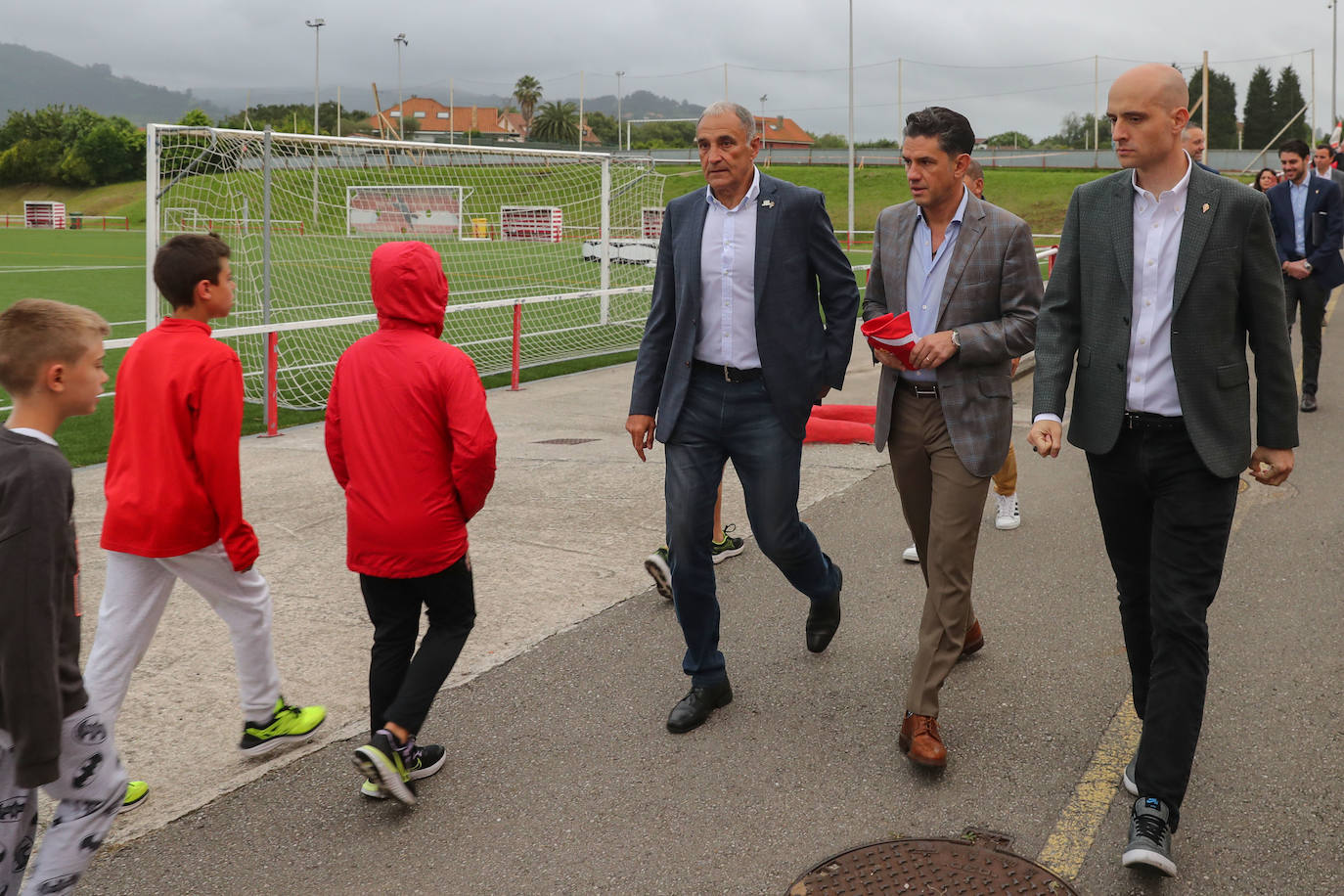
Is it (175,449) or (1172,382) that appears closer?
(1172,382)

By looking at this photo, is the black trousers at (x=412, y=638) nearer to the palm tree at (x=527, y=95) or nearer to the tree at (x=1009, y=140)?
the tree at (x=1009, y=140)

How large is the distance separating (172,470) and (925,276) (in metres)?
2.52

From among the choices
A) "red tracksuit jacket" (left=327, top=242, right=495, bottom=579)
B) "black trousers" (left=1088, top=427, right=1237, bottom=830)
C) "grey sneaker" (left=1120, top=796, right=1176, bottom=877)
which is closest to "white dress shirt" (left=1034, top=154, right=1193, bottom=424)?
"black trousers" (left=1088, top=427, right=1237, bottom=830)

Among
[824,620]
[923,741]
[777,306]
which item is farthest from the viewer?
[824,620]

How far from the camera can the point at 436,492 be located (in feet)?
11.5

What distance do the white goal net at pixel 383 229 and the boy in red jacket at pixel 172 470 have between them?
4.91m

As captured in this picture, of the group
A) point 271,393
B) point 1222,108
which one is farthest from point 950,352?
point 1222,108

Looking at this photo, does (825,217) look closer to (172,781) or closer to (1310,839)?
(1310,839)

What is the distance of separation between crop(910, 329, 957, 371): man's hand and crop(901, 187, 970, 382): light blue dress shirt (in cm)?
13

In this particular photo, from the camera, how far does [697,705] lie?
13.7 feet

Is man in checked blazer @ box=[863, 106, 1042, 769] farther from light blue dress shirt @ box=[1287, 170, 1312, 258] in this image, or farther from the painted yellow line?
light blue dress shirt @ box=[1287, 170, 1312, 258]

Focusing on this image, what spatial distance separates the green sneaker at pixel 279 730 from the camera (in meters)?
3.94

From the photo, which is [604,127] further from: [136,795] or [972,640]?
[136,795]

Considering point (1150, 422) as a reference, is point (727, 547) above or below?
below
